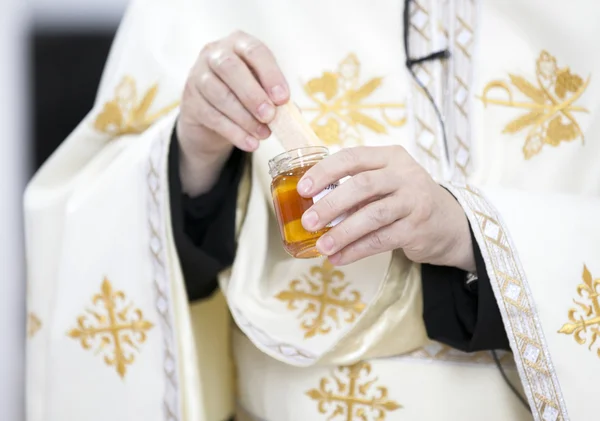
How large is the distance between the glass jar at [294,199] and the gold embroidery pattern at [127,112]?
491 mm

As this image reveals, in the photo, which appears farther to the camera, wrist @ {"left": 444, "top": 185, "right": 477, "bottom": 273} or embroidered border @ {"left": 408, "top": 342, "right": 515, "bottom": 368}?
embroidered border @ {"left": 408, "top": 342, "right": 515, "bottom": 368}

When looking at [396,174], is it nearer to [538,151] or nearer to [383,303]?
[383,303]

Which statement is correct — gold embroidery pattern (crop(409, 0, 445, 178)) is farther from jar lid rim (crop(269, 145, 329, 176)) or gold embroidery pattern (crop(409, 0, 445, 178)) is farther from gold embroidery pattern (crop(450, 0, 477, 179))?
jar lid rim (crop(269, 145, 329, 176))

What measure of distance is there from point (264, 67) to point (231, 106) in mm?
74

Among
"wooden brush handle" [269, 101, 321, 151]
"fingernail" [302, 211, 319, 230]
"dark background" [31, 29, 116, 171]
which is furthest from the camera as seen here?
"dark background" [31, 29, 116, 171]

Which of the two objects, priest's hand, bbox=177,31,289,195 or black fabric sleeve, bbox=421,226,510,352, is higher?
priest's hand, bbox=177,31,289,195

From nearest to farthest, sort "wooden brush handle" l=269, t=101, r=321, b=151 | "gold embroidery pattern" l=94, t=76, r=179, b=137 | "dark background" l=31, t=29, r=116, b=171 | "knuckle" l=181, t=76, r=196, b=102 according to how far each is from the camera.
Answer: "wooden brush handle" l=269, t=101, r=321, b=151 → "knuckle" l=181, t=76, r=196, b=102 → "gold embroidery pattern" l=94, t=76, r=179, b=137 → "dark background" l=31, t=29, r=116, b=171

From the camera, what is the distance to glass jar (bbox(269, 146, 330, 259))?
822 millimetres

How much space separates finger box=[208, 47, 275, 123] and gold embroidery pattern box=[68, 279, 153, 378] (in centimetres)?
41

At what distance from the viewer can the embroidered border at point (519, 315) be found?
0.93m

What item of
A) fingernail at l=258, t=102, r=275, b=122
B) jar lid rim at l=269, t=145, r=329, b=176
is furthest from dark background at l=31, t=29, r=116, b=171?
jar lid rim at l=269, t=145, r=329, b=176

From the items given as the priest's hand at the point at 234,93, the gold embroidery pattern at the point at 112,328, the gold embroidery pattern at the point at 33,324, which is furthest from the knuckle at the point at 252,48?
the gold embroidery pattern at the point at 33,324

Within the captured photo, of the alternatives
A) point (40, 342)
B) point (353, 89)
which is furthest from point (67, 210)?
point (353, 89)

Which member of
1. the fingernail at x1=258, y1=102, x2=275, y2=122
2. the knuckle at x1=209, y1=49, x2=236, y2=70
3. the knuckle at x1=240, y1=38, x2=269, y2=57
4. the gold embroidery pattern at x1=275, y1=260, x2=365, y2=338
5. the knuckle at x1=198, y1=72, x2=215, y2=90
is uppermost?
the knuckle at x1=240, y1=38, x2=269, y2=57
